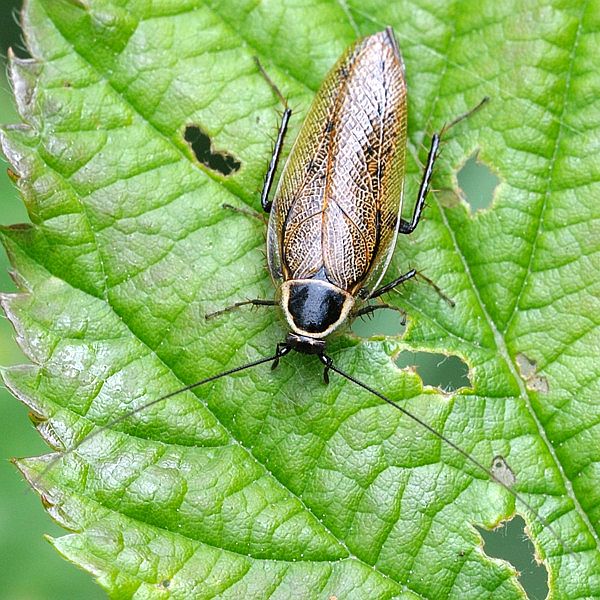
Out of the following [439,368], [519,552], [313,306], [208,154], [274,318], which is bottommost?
[519,552]

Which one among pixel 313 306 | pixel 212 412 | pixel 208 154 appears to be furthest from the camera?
pixel 208 154

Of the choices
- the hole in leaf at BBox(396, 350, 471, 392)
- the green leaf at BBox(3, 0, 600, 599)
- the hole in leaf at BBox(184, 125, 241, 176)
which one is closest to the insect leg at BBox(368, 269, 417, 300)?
the green leaf at BBox(3, 0, 600, 599)

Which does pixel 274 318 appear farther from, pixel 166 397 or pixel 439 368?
pixel 439 368

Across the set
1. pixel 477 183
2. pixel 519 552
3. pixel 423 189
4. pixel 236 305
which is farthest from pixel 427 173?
pixel 519 552

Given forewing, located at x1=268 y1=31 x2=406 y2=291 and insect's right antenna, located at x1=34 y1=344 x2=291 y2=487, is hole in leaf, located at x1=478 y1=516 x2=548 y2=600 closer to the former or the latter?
insect's right antenna, located at x1=34 y1=344 x2=291 y2=487

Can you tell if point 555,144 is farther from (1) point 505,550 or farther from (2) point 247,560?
(2) point 247,560

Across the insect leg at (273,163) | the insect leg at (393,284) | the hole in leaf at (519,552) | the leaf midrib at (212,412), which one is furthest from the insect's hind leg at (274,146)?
the hole in leaf at (519,552)

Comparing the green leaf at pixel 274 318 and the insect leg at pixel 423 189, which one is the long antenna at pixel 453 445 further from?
the insect leg at pixel 423 189
